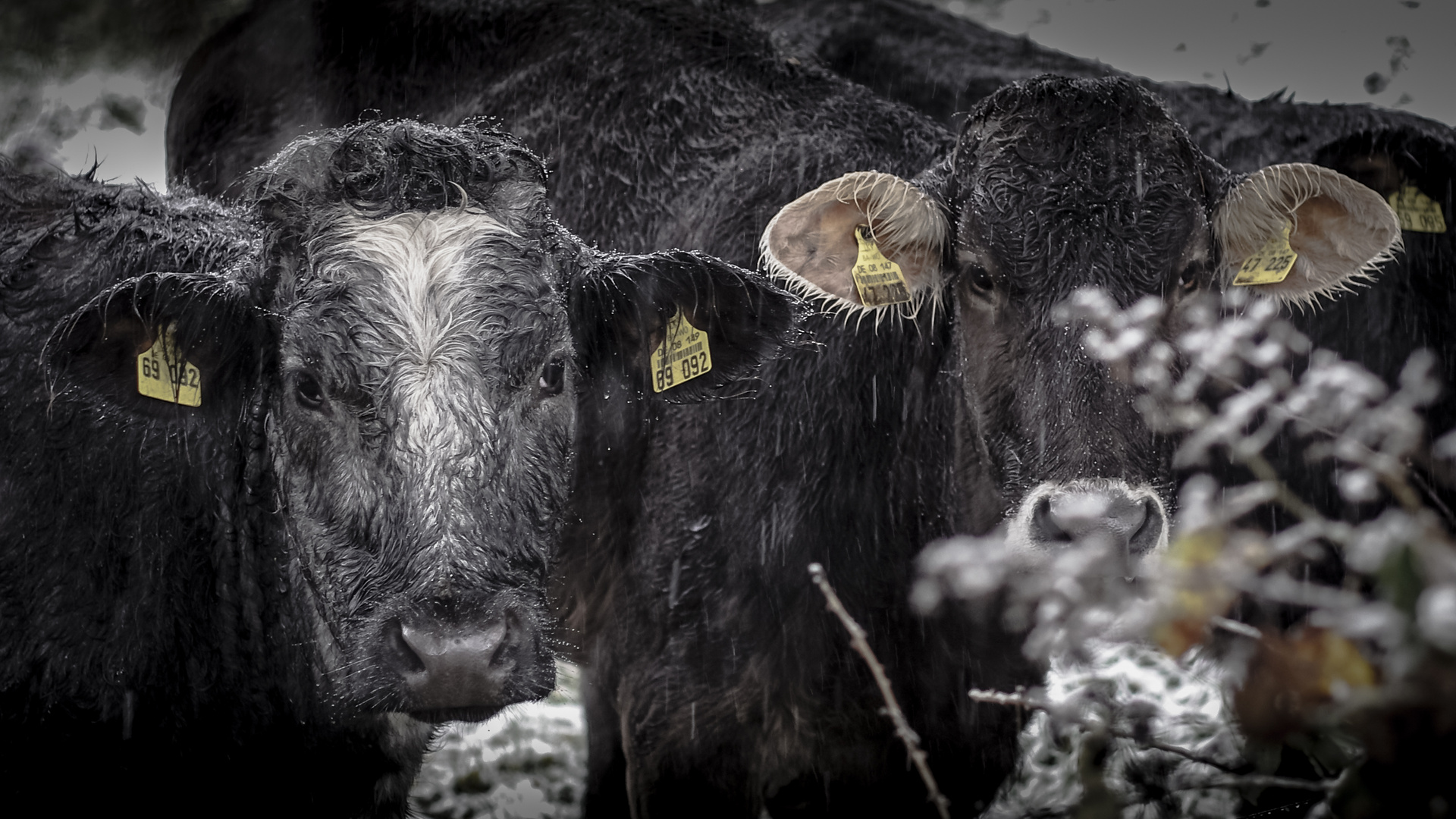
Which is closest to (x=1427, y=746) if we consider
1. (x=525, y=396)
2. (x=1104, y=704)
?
(x=1104, y=704)

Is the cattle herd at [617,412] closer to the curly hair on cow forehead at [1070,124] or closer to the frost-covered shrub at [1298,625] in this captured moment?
the curly hair on cow forehead at [1070,124]

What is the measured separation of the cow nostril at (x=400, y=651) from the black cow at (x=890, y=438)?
4.88 feet

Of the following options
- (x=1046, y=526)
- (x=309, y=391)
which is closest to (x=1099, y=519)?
(x=1046, y=526)

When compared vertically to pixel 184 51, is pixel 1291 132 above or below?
below

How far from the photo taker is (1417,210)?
14.7ft

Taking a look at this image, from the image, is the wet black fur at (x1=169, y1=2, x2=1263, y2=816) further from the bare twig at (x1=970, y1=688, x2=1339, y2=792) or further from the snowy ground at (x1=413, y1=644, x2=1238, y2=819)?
the bare twig at (x1=970, y1=688, x2=1339, y2=792)

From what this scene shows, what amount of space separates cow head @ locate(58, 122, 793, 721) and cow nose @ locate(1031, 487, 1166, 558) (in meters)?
0.97

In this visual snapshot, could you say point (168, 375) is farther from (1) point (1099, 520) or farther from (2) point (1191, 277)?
(2) point (1191, 277)

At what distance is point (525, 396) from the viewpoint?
2939 millimetres

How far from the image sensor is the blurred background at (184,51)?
28.5 ft

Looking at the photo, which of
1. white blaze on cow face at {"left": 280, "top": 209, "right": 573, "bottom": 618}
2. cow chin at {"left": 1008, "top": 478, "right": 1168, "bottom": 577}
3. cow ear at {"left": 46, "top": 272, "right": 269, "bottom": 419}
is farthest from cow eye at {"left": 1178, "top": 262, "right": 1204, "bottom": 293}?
cow ear at {"left": 46, "top": 272, "right": 269, "bottom": 419}

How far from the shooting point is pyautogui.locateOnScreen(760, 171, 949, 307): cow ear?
3.73m

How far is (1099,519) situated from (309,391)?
7.03 feet

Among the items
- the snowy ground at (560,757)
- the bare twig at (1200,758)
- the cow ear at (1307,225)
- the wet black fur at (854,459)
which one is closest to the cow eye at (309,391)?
the wet black fur at (854,459)
